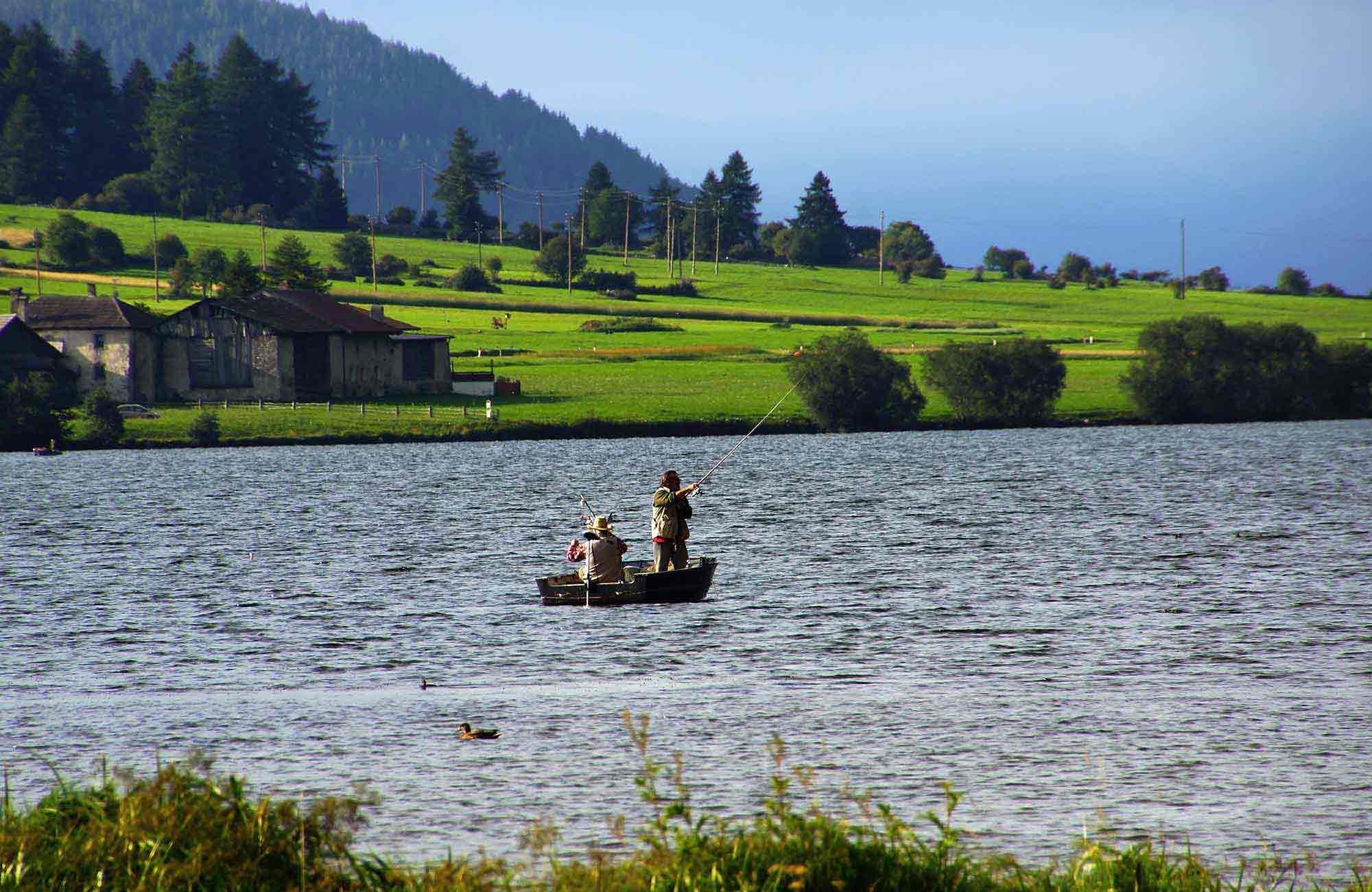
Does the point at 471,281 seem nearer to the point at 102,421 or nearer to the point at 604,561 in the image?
the point at 102,421

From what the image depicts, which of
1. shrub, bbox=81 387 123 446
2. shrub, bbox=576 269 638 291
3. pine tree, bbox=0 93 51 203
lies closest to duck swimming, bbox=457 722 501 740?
shrub, bbox=81 387 123 446

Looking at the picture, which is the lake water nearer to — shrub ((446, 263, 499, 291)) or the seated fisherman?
the seated fisherman

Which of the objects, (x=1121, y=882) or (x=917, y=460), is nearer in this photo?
(x=1121, y=882)

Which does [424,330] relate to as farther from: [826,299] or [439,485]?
[826,299]

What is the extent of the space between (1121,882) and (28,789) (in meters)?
13.6

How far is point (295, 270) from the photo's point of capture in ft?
449

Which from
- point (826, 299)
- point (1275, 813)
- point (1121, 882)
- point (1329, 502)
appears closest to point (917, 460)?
point (1329, 502)

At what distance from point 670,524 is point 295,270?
363 feet

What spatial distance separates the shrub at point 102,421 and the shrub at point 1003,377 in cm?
5567

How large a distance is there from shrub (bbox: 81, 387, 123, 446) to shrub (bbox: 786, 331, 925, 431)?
4472cm

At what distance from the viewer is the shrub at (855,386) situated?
108 m

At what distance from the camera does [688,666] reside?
2841 centimetres

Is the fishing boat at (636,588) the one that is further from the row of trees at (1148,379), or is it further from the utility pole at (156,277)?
the utility pole at (156,277)

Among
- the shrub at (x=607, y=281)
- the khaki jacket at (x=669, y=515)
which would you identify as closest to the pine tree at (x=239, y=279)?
the shrub at (x=607, y=281)
